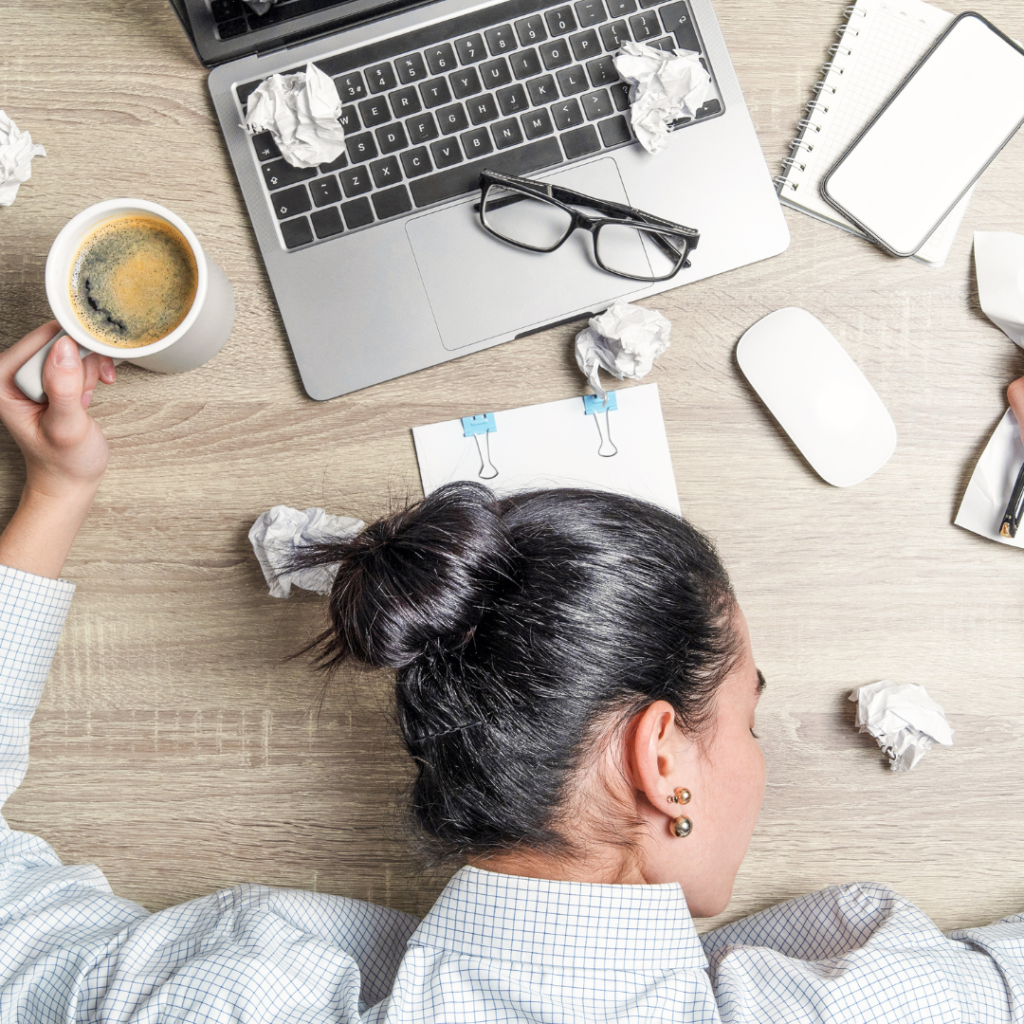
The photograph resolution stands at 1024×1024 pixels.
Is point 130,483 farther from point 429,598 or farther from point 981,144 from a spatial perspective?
point 981,144

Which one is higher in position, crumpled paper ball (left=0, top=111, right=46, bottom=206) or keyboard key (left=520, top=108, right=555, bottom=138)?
crumpled paper ball (left=0, top=111, right=46, bottom=206)

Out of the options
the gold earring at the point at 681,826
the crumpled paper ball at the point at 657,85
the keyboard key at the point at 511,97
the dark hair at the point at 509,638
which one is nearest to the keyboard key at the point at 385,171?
the keyboard key at the point at 511,97

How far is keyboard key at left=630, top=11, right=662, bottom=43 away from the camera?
0.71 m

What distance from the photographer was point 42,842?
707mm

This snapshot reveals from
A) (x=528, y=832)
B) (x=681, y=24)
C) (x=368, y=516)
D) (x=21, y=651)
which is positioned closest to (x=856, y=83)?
(x=681, y=24)

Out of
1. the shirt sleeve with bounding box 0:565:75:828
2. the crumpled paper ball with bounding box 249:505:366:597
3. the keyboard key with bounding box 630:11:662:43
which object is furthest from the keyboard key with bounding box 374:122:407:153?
the shirt sleeve with bounding box 0:565:75:828

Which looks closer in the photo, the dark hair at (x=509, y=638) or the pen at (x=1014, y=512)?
the dark hair at (x=509, y=638)

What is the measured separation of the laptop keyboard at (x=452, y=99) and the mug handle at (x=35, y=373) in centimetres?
21

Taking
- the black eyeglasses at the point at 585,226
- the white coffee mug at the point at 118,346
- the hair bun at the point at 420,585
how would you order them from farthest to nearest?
the black eyeglasses at the point at 585,226, the white coffee mug at the point at 118,346, the hair bun at the point at 420,585

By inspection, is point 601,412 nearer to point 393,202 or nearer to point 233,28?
point 393,202

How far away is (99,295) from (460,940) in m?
0.55

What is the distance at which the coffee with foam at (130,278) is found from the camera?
0.63 meters

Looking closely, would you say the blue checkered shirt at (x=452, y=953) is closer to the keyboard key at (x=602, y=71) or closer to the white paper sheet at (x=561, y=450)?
the white paper sheet at (x=561, y=450)

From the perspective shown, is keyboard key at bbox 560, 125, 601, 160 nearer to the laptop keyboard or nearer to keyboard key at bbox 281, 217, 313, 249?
the laptop keyboard
